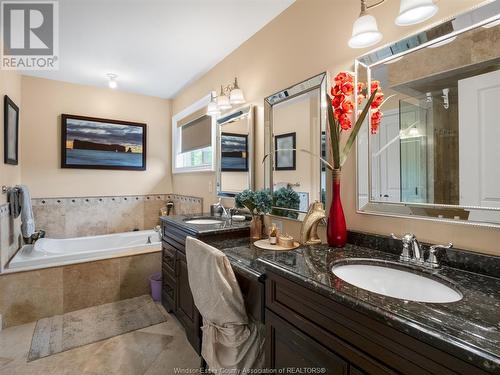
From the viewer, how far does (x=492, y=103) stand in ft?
3.20

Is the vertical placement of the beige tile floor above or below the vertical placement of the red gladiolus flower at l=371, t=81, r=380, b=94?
below

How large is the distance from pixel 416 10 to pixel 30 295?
3.27m

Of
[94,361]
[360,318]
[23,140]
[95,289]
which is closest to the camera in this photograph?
[360,318]

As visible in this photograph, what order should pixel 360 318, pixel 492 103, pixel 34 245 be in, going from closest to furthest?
pixel 360 318 → pixel 492 103 → pixel 34 245

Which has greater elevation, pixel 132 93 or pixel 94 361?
pixel 132 93

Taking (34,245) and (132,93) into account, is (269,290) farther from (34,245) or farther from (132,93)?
(132,93)

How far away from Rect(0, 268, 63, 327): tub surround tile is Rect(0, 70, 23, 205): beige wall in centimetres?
69

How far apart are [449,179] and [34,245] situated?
355cm

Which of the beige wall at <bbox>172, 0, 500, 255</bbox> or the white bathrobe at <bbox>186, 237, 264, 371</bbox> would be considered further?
the white bathrobe at <bbox>186, 237, 264, 371</bbox>

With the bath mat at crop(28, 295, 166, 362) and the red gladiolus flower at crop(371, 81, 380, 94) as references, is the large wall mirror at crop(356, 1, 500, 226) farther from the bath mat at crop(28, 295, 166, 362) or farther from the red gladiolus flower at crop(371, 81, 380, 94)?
the bath mat at crop(28, 295, 166, 362)

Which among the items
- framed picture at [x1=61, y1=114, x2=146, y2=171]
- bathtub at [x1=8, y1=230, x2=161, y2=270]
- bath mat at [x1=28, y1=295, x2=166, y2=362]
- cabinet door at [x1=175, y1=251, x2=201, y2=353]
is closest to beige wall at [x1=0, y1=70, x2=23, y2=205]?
framed picture at [x1=61, y1=114, x2=146, y2=171]

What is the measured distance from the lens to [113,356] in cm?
189

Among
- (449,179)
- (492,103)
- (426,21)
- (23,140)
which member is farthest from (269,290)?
(23,140)

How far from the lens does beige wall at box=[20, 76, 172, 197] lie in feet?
10.3
